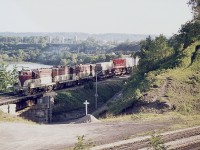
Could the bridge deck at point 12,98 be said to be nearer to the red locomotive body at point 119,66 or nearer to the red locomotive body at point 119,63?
the red locomotive body at point 119,63

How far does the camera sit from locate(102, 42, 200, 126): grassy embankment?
3902 cm

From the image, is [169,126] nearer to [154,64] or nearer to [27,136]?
[27,136]

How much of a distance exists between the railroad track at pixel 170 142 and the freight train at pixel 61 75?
96.4 ft

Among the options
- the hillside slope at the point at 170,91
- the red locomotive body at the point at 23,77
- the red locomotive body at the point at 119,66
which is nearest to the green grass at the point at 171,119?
the hillside slope at the point at 170,91

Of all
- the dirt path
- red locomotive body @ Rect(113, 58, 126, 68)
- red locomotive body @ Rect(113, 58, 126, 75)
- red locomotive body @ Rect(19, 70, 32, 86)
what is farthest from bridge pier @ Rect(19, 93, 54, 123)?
red locomotive body @ Rect(113, 58, 126, 75)

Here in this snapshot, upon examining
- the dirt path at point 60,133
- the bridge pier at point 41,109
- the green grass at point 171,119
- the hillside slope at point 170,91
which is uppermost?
the hillside slope at point 170,91

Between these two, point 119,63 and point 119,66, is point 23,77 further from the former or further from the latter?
point 119,66

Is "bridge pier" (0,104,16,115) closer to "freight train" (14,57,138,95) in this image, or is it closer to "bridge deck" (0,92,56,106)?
"bridge deck" (0,92,56,106)

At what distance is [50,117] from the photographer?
5766 cm

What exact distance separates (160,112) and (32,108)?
23334 mm

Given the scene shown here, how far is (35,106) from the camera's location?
5575cm

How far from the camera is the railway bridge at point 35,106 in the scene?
5241 cm

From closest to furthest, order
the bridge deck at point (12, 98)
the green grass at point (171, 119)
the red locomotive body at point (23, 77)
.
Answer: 1. the green grass at point (171, 119)
2. the bridge deck at point (12, 98)
3. the red locomotive body at point (23, 77)

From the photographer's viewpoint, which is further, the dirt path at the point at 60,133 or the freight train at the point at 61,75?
the freight train at the point at 61,75
